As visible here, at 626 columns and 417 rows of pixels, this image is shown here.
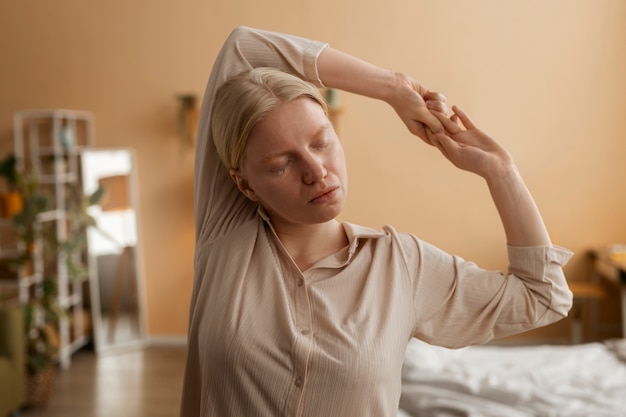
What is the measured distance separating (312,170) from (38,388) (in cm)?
303

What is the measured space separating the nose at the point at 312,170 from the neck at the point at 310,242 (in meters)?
0.12

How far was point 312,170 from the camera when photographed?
2.72 ft

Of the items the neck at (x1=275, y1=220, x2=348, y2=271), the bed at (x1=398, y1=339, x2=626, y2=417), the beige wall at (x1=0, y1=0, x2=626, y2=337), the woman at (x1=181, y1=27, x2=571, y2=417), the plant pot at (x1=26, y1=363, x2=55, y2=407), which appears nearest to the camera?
the woman at (x1=181, y1=27, x2=571, y2=417)

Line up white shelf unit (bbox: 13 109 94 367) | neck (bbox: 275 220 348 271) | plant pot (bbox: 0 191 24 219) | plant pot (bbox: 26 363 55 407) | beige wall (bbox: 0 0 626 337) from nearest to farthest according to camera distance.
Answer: neck (bbox: 275 220 348 271) < beige wall (bbox: 0 0 626 337) < plant pot (bbox: 26 363 55 407) < plant pot (bbox: 0 191 24 219) < white shelf unit (bbox: 13 109 94 367)

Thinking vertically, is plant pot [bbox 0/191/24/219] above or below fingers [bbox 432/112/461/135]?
below

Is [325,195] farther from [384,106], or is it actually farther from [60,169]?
[60,169]

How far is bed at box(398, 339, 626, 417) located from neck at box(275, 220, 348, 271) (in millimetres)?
1186

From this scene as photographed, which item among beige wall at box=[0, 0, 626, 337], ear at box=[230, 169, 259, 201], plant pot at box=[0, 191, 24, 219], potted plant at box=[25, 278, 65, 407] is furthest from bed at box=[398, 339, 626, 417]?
plant pot at box=[0, 191, 24, 219]

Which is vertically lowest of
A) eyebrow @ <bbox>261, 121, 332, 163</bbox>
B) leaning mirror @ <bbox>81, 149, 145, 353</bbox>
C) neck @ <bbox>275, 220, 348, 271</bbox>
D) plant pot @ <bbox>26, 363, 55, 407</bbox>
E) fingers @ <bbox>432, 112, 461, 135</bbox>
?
plant pot @ <bbox>26, 363, 55, 407</bbox>

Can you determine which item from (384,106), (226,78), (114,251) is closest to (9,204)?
(114,251)

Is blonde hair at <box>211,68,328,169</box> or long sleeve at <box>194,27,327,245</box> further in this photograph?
long sleeve at <box>194,27,327,245</box>

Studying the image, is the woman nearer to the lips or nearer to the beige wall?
the lips

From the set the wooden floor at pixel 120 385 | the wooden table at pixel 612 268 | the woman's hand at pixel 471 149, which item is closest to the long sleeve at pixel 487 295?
the woman's hand at pixel 471 149

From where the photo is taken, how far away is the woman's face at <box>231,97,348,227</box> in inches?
33.3
